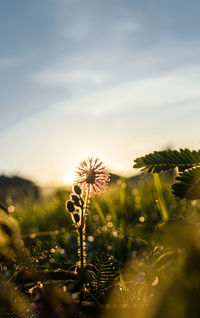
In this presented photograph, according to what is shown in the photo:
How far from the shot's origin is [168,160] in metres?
0.98

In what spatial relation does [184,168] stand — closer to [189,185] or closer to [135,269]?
[189,185]

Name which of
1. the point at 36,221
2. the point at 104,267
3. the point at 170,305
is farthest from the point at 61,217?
the point at 170,305

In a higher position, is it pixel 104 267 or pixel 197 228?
pixel 197 228

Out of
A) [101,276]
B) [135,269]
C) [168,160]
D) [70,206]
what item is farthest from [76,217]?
[135,269]

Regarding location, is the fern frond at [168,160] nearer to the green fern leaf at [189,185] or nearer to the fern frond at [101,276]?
the green fern leaf at [189,185]

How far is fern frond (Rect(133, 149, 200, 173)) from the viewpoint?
93cm

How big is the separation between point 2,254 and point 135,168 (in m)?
0.56

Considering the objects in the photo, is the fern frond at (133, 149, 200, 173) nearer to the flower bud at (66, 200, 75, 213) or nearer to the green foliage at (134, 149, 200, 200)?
the green foliage at (134, 149, 200, 200)

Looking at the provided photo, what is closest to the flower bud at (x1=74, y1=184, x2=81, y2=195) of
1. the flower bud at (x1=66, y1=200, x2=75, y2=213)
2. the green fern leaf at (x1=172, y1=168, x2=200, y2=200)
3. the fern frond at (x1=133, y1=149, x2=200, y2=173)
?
the flower bud at (x1=66, y1=200, x2=75, y2=213)

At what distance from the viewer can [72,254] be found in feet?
7.09

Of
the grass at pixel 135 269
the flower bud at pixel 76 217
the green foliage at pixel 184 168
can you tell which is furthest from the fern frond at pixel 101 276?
the green foliage at pixel 184 168

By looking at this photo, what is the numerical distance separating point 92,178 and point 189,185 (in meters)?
0.43

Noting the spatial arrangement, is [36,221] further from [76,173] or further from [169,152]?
[169,152]

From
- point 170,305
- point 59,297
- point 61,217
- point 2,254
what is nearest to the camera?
point 170,305
